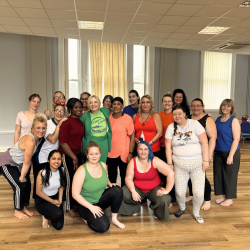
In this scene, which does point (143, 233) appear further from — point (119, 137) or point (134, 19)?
point (134, 19)

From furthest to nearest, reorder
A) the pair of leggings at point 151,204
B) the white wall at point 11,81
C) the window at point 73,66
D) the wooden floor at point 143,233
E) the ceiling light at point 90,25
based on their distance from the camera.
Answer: the window at point 73,66 < the white wall at point 11,81 < the ceiling light at point 90,25 < the pair of leggings at point 151,204 < the wooden floor at point 143,233

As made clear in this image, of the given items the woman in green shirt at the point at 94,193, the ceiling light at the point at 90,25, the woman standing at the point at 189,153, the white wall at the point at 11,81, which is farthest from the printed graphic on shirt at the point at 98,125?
the white wall at the point at 11,81

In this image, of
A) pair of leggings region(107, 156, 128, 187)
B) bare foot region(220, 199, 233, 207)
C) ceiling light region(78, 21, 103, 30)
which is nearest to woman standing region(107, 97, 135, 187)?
pair of leggings region(107, 156, 128, 187)

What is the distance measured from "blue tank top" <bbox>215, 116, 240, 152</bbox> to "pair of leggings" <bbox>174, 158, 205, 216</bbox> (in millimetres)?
607

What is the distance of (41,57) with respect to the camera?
22.0 feet

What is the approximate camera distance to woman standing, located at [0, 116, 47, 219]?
2.56 m

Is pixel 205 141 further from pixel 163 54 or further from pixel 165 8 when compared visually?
pixel 163 54

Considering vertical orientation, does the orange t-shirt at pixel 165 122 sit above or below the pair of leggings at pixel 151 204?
above

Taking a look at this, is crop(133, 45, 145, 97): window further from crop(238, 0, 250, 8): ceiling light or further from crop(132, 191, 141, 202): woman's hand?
crop(132, 191, 141, 202): woman's hand

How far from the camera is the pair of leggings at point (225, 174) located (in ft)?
10.1

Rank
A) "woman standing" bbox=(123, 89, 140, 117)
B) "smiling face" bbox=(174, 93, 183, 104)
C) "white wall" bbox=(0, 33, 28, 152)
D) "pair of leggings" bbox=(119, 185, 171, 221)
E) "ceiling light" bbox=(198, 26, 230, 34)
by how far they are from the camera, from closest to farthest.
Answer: "pair of leggings" bbox=(119, 185, 171, 221), "smiling face" bbox=(174, 93, 183, 104), "woman standing" bbox=(123, 89, 140, 117), "ceiling light" bbox=(198, 26, 230, 34), "white wall" bbox=(0, 33, 28, 152)

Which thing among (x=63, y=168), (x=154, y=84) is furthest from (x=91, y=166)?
(x=154, y=84)

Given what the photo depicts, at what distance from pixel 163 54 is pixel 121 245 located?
6.61 metres

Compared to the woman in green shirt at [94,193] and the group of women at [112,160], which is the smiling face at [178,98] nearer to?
the group of women at [112,160]
